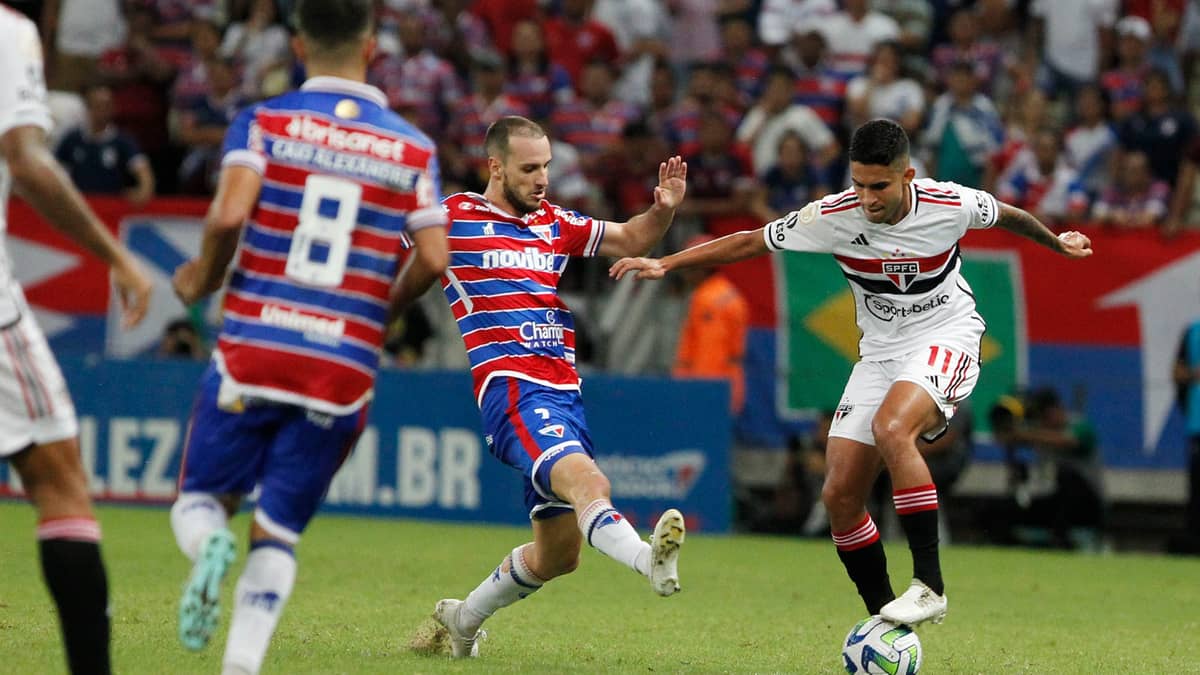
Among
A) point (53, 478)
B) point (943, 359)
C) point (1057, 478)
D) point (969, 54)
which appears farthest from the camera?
point (969, 54)

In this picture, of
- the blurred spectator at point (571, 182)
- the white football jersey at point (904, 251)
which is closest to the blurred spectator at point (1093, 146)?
the blurred spectator at point (571, 182)

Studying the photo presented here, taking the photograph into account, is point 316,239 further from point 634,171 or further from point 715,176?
point 634,171

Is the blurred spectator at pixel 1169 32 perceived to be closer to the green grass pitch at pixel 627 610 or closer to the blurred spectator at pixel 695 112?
the blurred spectator at pixel 695 112

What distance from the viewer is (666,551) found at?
6.78 meters

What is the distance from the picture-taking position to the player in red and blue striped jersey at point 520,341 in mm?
7863

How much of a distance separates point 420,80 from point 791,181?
14.6 ft

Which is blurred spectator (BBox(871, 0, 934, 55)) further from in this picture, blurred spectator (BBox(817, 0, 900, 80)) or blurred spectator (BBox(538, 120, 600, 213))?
blurred spectator (BBox(538, 120, 600, 213))

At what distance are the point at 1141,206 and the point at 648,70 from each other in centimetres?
583

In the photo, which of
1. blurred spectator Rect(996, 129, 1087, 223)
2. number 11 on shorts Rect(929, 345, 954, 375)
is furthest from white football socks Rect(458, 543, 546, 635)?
blurred spectator Rect(996, 129, 1087, 223)

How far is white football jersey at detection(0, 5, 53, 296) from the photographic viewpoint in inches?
215

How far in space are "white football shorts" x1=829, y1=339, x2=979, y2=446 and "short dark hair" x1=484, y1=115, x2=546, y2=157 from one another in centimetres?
201

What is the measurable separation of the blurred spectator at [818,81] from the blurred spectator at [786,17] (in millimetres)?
642

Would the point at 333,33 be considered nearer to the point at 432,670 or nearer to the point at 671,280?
the point at 432,670

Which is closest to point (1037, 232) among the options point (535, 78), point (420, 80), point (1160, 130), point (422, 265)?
point (422, 265)
